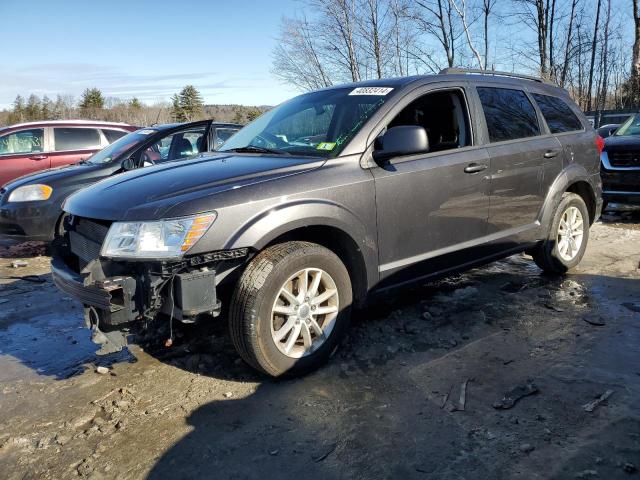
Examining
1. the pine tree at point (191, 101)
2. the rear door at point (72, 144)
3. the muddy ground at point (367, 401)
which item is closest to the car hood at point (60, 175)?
the muddy ground at point (367, 401)

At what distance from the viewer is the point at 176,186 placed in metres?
2.99

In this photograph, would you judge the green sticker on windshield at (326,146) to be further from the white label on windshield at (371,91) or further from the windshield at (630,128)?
the windshield at (630,128)

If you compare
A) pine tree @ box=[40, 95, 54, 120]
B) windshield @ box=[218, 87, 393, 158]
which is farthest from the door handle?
pine tree @ box=[40, 95, 54, 120]

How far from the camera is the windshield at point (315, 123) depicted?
3569 mm

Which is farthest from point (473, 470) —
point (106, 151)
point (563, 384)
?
point (106, 151)

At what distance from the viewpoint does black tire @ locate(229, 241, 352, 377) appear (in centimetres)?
287

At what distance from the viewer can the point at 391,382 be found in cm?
311

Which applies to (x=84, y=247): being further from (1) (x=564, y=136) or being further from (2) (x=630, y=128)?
(2) (x=630, y=128)

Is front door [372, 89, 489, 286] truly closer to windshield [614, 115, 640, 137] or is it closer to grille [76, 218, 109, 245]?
grille [76, 218, 109, 245]

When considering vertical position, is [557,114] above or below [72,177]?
Result: above

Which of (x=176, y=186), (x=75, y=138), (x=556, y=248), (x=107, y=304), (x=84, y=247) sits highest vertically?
(x=75, y=138)

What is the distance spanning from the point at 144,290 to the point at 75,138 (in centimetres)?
752

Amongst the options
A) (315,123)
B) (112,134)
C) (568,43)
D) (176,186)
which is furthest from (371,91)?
(568,43)

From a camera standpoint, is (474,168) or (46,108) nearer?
(474,168)
